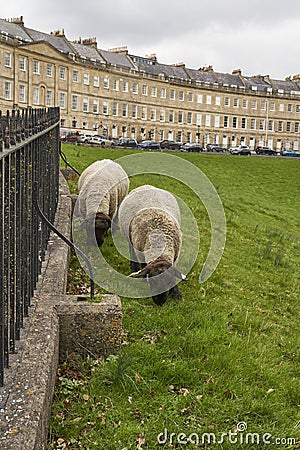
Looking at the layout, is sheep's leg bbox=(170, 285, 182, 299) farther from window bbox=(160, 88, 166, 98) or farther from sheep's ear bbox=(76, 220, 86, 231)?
window bbox=(160, 88, 166, 98)

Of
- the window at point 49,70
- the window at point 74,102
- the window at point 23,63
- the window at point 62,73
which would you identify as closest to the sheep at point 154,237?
the window at point 23,63

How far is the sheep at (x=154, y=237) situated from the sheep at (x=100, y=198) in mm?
442

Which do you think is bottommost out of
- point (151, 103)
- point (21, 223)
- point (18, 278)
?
point (18, 278)

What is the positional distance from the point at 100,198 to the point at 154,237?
2.65 metres

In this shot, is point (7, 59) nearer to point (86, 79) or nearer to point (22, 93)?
point (22, 93)

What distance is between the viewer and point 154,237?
7.92m

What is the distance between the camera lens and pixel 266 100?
343 feet

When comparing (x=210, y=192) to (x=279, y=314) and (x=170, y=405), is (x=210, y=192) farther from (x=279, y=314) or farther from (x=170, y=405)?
(x=170, y=405)

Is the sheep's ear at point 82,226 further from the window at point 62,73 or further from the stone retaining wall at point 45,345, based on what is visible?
the window at point 62,73

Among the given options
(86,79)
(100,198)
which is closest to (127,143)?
(86,79)

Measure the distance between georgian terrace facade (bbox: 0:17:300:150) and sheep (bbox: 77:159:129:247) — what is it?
2311 inches

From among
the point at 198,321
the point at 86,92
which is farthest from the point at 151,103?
the point at 198,321

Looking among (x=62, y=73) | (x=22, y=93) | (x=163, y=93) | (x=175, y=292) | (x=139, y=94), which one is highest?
(x=62, y=73)

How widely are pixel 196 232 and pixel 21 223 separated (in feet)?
25.4
